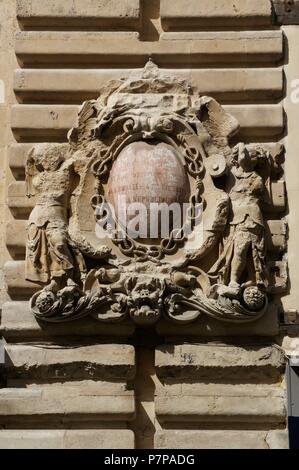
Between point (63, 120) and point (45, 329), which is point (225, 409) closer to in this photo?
point (45, 329)

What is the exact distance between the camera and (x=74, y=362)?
798cm

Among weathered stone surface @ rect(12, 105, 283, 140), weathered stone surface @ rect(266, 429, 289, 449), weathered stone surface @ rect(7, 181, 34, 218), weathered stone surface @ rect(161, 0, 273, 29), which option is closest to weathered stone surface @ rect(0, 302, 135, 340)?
weathered stone surface @ rect(7, 181, 34, 218)

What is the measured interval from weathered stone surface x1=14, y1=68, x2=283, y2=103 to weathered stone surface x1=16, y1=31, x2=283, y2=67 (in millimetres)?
104

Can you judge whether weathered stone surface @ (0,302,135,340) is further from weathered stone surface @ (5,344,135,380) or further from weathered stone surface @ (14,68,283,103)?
weathered stone surface @ (14,68,283,103)

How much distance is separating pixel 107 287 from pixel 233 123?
160 centimetres

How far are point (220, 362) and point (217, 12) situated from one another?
2.78m

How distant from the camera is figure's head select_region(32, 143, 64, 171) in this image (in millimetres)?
8344

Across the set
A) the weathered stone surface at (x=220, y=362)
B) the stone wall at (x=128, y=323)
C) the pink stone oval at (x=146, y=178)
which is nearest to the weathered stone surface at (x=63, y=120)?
the stone wall at (x=128, y=323)

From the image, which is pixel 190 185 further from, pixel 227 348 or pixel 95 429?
pixel 95 429

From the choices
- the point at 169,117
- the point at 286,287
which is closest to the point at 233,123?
the point at 169,117

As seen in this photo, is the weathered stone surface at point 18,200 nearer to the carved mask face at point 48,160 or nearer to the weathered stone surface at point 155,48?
the carved mask face at point 48,160

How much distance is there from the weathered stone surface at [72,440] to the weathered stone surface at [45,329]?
70cm
